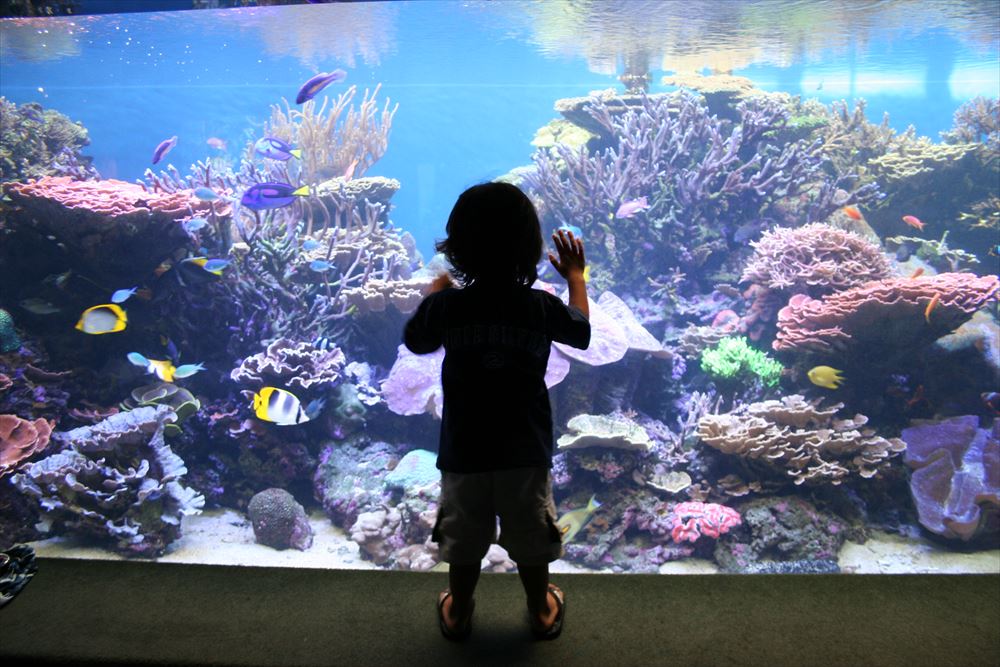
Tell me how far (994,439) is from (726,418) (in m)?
2.26

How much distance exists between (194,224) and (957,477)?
762 centimetres

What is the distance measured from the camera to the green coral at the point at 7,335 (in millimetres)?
5035

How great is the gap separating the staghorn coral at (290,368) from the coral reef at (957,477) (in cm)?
562

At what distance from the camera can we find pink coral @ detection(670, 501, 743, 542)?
14.2 ft

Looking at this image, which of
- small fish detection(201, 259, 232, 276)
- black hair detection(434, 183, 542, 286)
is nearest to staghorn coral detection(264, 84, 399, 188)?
small fish detection(201, 259, 232, 276)

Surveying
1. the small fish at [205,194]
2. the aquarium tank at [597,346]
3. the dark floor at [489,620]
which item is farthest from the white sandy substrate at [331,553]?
the small fish at [205,194]

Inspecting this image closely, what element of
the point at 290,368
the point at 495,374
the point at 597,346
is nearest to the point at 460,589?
the point at 495,374

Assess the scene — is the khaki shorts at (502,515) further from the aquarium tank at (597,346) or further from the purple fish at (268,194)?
the purple fish at (268,194)

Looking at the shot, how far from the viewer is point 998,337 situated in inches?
209

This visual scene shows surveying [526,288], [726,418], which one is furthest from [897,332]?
[526,288]

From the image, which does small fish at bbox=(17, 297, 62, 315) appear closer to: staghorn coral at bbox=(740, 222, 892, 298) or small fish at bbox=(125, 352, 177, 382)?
small fish at bbox=(125, 352, 177, 382)

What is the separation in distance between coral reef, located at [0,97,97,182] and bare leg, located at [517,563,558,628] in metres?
7.72

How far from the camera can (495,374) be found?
4.97ft

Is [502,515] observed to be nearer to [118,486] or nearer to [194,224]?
[118,486]
